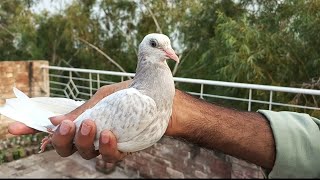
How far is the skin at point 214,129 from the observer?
811 mm

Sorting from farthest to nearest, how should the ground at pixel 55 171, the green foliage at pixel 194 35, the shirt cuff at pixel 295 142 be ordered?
the green foliage at pixel 194 35
the shirt cuff at pixel 295 142
the ground at pixel 55 171

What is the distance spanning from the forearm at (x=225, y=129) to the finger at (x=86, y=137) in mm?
254

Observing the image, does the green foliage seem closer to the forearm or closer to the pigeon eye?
the forearm

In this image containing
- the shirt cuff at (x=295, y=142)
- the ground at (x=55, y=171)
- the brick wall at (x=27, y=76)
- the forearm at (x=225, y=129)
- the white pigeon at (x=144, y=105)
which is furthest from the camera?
the brick wall at (x=27, y=76)

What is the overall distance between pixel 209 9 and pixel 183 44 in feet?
1.40

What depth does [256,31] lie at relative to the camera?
8.45 ft

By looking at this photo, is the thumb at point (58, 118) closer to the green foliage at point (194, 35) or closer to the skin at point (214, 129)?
the skin at point (214, 129)

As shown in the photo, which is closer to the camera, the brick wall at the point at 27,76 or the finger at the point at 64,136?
the finger at the point at 64,136

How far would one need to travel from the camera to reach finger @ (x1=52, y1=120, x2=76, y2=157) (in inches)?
27.6

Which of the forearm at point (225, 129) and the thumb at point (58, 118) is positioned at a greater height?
the thumb at point (58, 118)

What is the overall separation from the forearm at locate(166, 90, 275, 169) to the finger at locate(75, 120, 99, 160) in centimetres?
25

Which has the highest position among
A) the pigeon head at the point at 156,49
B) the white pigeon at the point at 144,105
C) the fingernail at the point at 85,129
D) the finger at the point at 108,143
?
the pigeon head at the point at 156,49

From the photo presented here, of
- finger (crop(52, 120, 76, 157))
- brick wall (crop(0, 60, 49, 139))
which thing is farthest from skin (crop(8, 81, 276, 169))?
brick wall (crop(0, 60, 49, 139))

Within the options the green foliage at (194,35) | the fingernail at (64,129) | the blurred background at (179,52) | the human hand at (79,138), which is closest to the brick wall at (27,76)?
the blurred background at (179,52)
